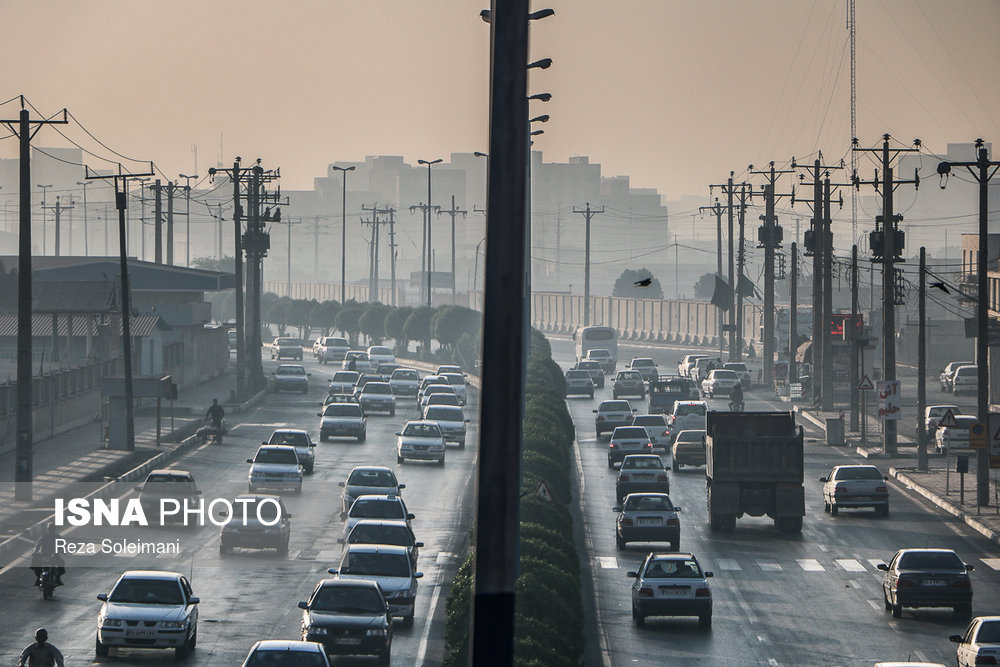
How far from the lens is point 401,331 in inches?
4724

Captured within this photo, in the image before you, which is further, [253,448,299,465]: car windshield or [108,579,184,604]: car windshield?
[253,448,299,465]: car windshield

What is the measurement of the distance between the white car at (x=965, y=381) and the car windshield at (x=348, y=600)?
6899cm

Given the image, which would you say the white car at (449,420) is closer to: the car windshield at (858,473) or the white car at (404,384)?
the white car at (404,384)

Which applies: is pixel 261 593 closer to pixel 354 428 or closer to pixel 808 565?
pixel 808 565

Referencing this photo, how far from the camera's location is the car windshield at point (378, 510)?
1331 inches

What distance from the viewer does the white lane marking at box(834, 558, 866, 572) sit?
33.5 m

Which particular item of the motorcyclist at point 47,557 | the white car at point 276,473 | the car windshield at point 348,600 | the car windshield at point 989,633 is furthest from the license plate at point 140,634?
the white car at point 276,473

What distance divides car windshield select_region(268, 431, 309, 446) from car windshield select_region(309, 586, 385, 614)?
25.6m

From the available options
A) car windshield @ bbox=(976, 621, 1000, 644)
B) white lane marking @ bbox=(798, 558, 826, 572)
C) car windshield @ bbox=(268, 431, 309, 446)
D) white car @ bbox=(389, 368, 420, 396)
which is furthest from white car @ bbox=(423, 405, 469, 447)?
car windshield @ bbox=(976, 621, 1000, 644)

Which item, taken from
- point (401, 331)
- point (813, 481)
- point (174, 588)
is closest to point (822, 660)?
point (174, 588)

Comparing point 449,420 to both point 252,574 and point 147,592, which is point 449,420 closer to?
point 252,574

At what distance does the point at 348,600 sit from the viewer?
23328 millimetres

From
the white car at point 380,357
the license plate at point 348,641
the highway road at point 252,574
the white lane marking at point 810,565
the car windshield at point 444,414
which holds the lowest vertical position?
the white lane marking at point 810,565

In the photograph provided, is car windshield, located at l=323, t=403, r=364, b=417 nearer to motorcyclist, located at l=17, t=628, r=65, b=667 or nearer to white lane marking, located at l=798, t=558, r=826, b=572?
white lane marking, located at l=798, t=558, r=826, b=572
